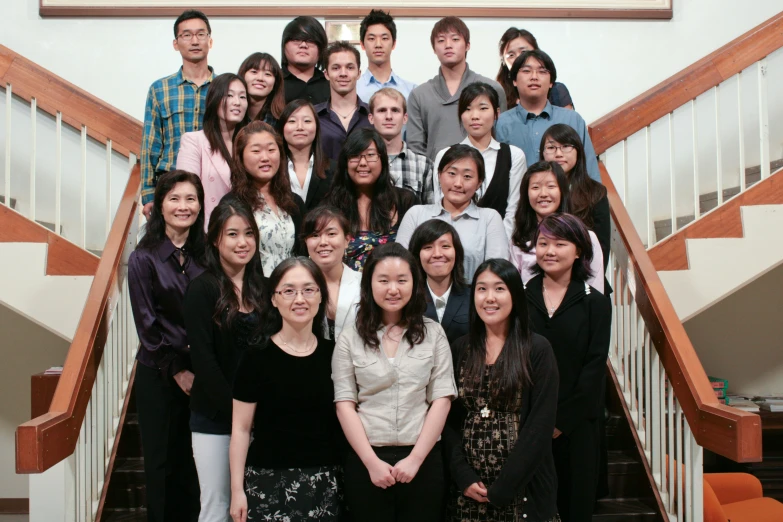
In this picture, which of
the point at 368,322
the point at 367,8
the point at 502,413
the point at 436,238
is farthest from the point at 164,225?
the point at 367,8

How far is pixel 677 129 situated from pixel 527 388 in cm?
333

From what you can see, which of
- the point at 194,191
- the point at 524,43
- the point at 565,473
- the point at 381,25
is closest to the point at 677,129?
the point at 524,43

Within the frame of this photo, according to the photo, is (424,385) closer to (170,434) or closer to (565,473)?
(565,473)

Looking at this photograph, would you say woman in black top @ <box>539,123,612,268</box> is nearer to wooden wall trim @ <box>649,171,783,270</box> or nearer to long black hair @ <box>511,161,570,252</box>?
long black hair @ <box>511,161,570,252</box>

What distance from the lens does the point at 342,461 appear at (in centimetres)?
248

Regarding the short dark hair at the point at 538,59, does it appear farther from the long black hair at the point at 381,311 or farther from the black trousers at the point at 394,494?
the black trousers at the point at 394,494

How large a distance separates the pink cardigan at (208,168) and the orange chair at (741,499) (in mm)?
2549

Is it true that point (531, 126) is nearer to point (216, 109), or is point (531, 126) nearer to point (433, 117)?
point (433, 117)

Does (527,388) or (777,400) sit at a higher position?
(527,388)

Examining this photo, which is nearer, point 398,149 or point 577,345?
point 577,345

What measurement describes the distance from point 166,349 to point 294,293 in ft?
1.79

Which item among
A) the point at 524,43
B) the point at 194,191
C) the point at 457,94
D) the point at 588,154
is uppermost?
the point at 524,43

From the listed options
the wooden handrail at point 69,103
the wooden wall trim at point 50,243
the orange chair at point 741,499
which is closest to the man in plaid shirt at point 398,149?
the wooden handrail at point 69,103

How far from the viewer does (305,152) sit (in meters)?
3.36
